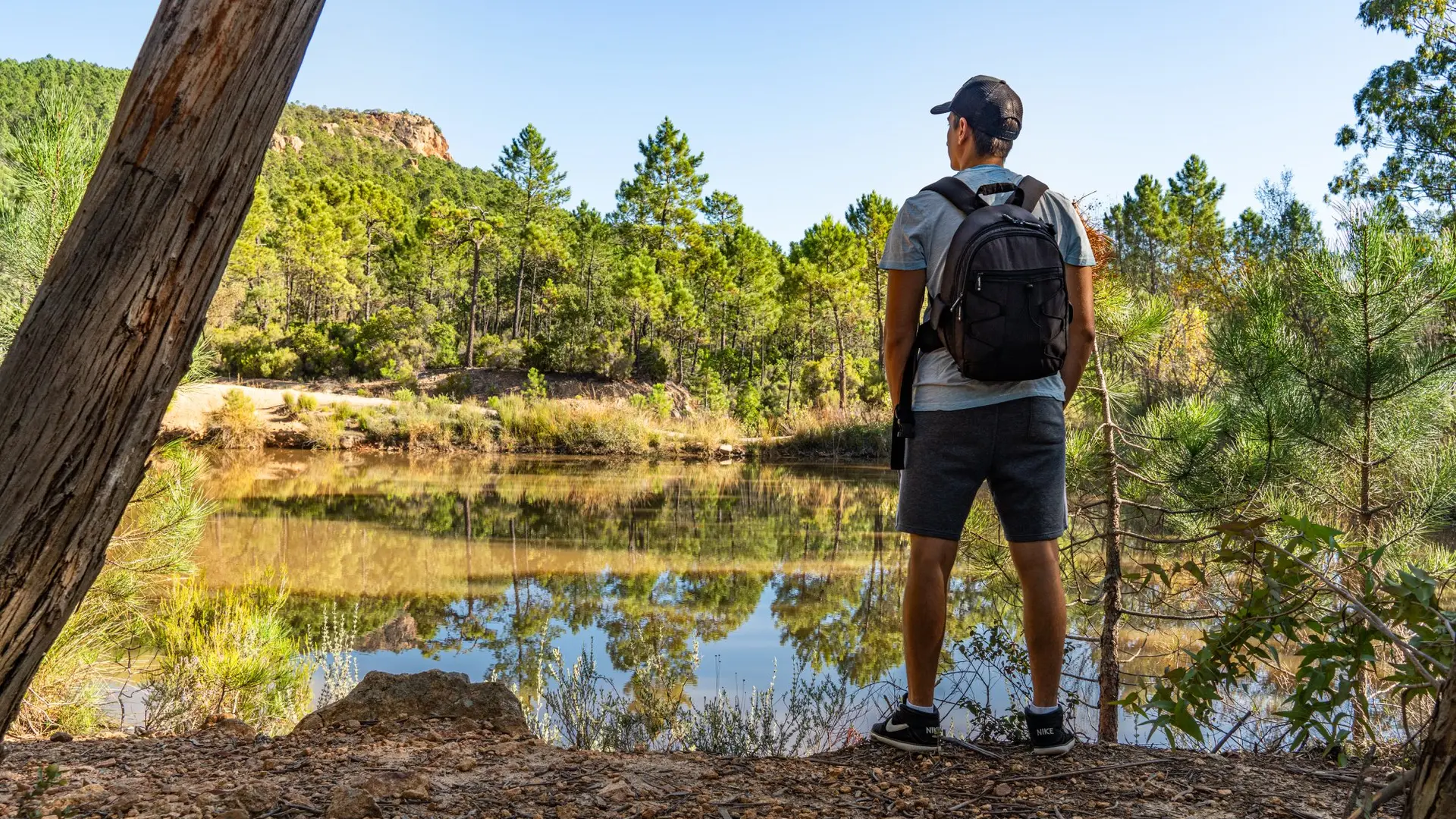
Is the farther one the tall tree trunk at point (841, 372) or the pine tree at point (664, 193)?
the pine tree at point (664, 193)

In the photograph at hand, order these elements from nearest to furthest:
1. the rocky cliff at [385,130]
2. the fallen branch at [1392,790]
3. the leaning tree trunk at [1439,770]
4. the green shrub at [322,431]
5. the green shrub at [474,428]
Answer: the leaning tree trunk at [1439,770], the fallen branch at [1392,790], the green shrub at [322,431], the green shrub at [474,428], the rocky cliff at [385,130]

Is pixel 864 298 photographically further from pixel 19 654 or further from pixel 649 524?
pixel 19 654

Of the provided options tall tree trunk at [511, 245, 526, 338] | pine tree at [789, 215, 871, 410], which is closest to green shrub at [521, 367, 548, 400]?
tall tree trunk at [511, 245, 526, 338]

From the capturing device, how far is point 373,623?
20.8 feet

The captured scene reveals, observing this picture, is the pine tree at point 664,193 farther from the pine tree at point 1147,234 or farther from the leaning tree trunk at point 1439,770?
the leaning tree trunk at point 1439,770

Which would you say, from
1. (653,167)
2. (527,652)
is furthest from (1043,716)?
(653,167)

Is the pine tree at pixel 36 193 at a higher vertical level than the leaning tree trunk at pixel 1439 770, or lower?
higher

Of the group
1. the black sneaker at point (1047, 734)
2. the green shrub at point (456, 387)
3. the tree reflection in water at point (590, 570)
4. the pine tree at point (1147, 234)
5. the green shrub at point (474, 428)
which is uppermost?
the pine tree at point (1147, 234)

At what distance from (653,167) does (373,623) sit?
1152 inches

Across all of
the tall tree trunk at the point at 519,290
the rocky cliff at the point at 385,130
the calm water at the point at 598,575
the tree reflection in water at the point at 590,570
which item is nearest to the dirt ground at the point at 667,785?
the calm water at the point at 598,575

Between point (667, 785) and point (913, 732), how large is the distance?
23.4 inches

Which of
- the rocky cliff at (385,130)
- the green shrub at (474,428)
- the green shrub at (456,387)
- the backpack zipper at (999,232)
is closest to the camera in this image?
the backpack zipper at (999,232)

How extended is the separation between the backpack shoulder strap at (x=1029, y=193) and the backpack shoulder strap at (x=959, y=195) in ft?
0.27

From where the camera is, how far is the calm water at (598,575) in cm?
548
